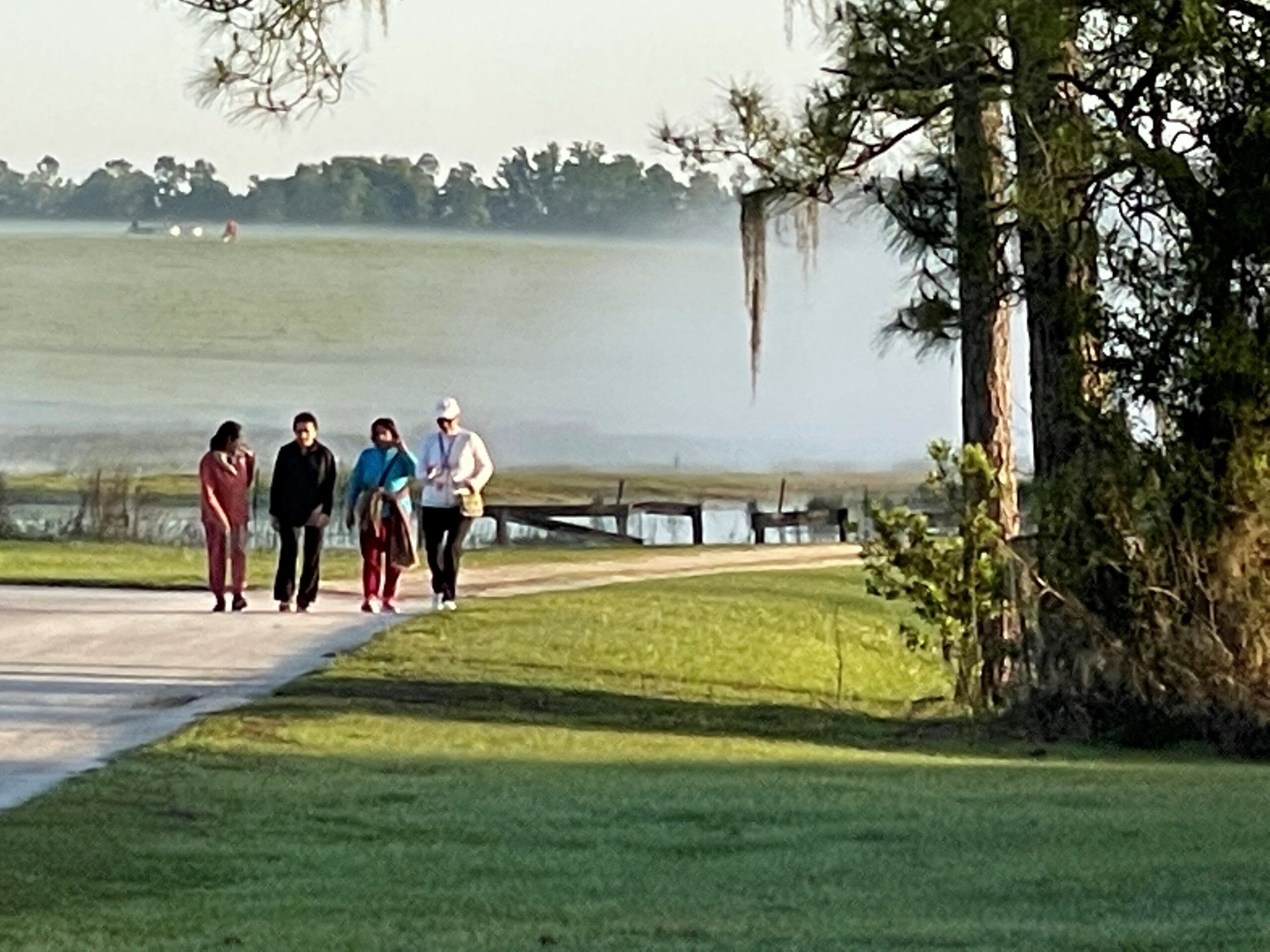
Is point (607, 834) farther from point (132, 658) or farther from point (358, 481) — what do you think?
point (358, 481)

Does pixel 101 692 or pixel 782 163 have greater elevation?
pixel 782 163

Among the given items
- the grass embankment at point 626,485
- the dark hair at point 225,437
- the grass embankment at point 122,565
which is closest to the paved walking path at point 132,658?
the grass embankment at point 122,565

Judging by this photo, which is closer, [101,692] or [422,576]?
[101,692]

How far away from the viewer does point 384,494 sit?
85.4ft

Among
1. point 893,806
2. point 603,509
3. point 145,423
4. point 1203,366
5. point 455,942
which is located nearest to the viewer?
point 455,942

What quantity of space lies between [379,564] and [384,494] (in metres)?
1.43

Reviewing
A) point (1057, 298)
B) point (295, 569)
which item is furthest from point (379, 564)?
point (1057, 298)

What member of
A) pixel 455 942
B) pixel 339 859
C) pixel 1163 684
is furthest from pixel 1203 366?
pixel 455 942

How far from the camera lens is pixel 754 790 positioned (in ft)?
49.1

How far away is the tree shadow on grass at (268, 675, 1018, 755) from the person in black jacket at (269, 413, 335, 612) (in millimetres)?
5352

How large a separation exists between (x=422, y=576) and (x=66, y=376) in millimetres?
52032

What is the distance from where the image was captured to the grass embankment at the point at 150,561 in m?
31.9

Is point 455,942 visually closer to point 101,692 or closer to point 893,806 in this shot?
point 893,806

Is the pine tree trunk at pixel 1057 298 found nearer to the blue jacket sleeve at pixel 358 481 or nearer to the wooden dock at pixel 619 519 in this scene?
the blue jacket sleeve at pixel 358 481
